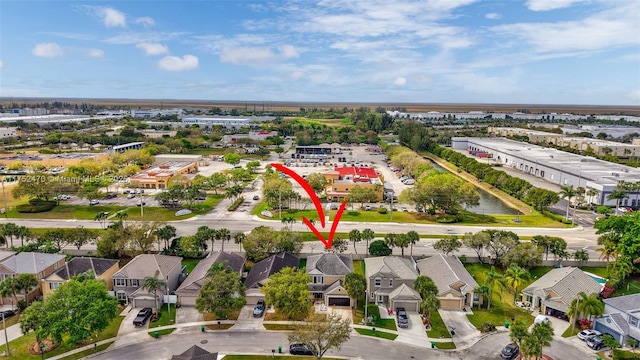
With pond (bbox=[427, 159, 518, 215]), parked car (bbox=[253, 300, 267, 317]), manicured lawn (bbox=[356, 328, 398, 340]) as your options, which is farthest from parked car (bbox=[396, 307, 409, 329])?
pond (bbox=[427, 159, 518, 215])

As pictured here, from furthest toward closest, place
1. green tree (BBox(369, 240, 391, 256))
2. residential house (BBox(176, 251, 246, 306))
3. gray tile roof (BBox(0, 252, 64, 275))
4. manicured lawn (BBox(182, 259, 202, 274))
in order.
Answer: green tree (BBox(369, 240, 391, 256)) → manicured lawn (BBox(182, 259, 202, 274)) → gray tile roof (BBox(0, 252, 64, 275)) → residential house (BBox(176, 251, 246, 306))

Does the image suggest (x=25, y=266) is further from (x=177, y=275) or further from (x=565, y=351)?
(x=565, y=351)

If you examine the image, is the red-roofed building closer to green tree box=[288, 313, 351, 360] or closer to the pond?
the pond

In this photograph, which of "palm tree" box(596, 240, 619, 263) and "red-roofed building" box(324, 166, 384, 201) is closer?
"palm tree" box(596, 240, 619, 263)

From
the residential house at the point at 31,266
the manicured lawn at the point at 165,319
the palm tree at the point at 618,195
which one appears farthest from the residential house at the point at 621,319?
the residential house at the point at 31,266

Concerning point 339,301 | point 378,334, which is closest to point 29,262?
point 339,301

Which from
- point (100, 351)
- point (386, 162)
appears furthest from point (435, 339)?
point (386, 162)
